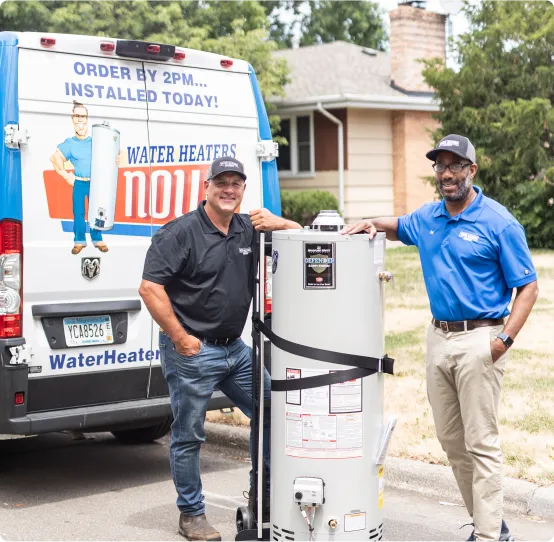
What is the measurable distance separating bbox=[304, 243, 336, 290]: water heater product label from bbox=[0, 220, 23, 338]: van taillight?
2.03 m

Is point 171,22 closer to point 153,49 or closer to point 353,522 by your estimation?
point 153,49

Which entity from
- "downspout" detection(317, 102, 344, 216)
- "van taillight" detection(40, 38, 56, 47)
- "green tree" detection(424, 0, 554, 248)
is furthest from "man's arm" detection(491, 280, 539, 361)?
"downspout" detection(317, 102, 344, 216)

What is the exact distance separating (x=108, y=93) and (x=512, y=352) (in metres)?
5.24

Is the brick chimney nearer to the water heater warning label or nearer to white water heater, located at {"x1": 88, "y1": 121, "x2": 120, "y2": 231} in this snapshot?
white water heater, located at {"x1": 88, "y1": 121, "x2": 120, "y2": 231}

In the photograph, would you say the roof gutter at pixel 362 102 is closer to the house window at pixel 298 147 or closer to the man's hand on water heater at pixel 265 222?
the house window at pixel 298 147

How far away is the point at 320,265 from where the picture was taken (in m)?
4.41

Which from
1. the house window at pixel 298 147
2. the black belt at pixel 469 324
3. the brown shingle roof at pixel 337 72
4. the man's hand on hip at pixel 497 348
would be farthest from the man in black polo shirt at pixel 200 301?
the house window at pixel 298 147

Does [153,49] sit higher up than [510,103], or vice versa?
[510,103]

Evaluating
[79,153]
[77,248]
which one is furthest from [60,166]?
[77,248]

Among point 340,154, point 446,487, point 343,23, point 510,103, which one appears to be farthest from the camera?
point 343,23

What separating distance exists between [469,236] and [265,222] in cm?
101

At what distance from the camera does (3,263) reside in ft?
18.4

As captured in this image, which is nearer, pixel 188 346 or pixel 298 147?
pixel 188 346

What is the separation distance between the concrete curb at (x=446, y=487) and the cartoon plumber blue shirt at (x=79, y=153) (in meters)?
2.69
